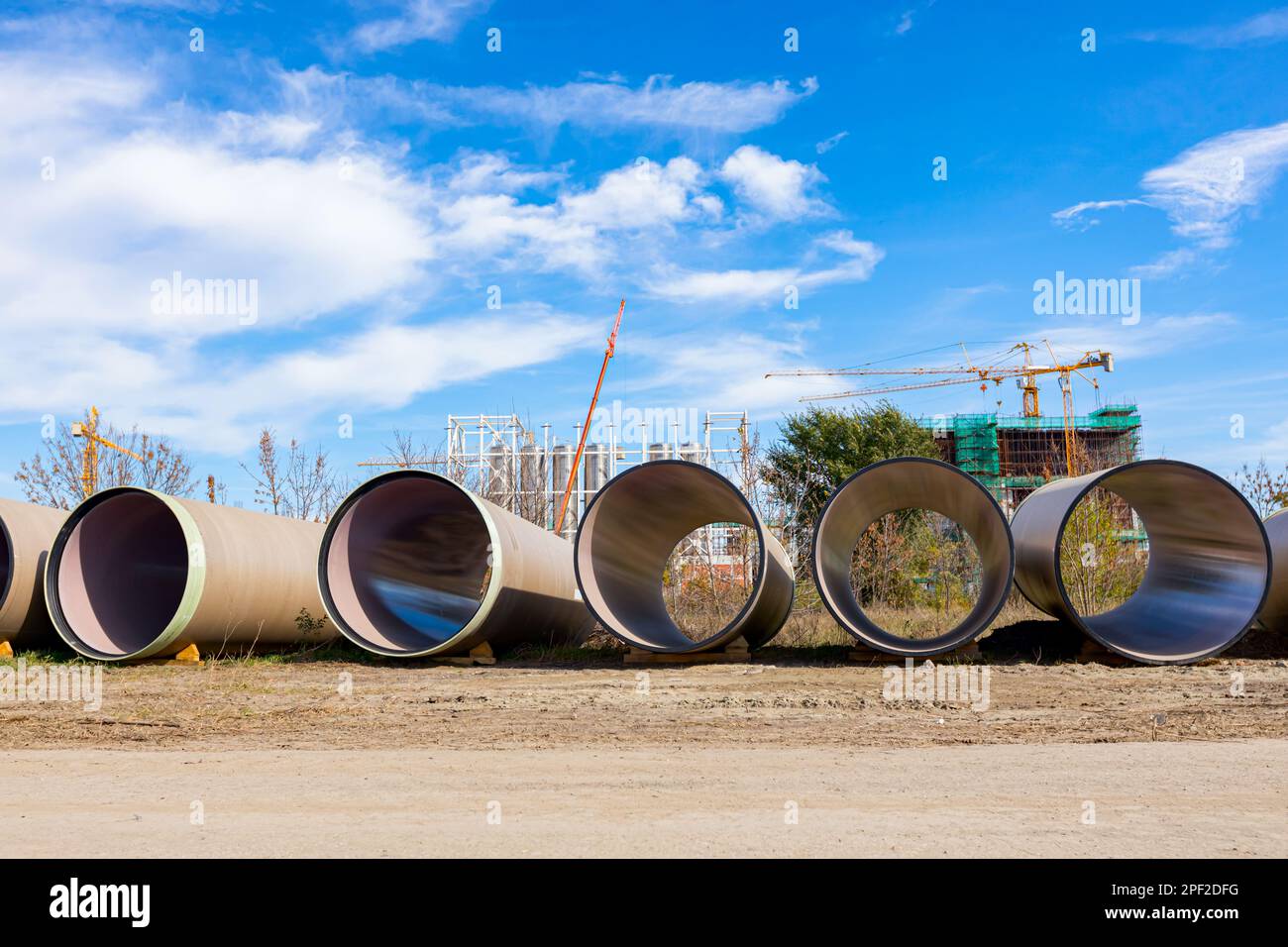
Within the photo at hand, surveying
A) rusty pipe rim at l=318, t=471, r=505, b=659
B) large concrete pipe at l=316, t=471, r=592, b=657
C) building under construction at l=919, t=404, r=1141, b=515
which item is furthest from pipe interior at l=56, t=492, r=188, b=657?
building under construction at l=919, t=404, r=1141, b=515

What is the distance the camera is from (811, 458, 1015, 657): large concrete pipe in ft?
34.4

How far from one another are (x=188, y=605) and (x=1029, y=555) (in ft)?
30.6

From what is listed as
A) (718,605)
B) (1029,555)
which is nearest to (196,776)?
(1029,555)

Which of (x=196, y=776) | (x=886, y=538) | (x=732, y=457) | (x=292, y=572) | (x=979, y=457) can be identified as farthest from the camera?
(x=979, y=457)

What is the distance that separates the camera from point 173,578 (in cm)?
1380

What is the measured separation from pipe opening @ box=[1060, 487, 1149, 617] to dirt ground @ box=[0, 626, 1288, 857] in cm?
519

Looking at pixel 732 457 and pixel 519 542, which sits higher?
pixel 732 457

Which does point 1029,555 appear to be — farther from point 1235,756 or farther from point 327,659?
point 327,659

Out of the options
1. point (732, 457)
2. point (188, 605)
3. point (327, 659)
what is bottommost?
point (327, 659)

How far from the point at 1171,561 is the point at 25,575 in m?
13.7

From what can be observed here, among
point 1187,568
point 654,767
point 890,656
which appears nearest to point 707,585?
point 890,656

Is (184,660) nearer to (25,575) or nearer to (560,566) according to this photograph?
(25,575)

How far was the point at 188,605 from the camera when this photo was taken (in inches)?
434

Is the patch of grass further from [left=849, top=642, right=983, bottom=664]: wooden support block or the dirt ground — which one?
[left=849, top=642, right=983, bottom=664]: wooden support block
